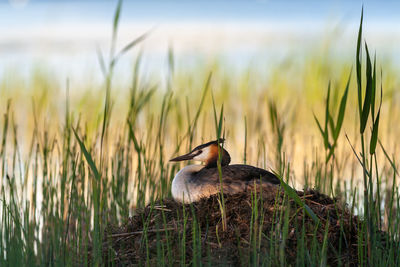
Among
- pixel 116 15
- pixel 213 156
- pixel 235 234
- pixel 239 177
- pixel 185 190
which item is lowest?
pixel 235 234

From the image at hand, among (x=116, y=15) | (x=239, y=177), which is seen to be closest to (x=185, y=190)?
(x=239, y=177)

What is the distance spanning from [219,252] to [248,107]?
5.31 meters

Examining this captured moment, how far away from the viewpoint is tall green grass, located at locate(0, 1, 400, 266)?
3441 mm

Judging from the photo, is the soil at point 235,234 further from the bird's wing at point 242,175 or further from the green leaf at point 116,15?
the green leaf at point 116,15

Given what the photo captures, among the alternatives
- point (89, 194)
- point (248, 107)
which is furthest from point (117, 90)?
point (89, 194)

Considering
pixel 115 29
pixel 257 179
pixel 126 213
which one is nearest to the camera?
pixel 115 29

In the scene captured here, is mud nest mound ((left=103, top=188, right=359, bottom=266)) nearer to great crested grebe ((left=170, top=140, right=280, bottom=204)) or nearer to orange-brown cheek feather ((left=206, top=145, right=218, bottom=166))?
great crested grebe ((left=170, top=140, right=280, bottom=204))

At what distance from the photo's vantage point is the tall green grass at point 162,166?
3441mm

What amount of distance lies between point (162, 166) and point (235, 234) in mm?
1038

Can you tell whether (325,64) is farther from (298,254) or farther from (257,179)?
(298,254)

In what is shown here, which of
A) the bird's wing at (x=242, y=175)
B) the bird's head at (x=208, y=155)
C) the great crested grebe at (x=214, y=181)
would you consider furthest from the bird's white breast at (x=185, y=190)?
the bird's head at (x=208, y=155)

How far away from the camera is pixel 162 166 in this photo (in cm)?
452

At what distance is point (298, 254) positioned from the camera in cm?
335

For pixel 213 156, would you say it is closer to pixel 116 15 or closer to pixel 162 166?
pixel 162 166
